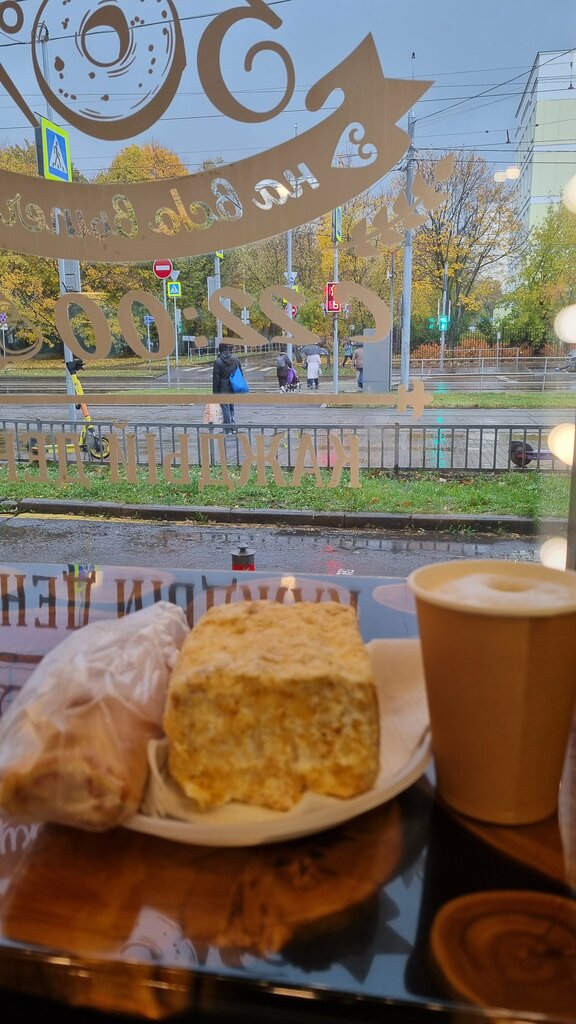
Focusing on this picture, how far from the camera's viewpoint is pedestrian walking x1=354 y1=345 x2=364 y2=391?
163cm

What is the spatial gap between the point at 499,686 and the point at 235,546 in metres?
3.42

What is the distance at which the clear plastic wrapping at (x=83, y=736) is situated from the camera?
49cm

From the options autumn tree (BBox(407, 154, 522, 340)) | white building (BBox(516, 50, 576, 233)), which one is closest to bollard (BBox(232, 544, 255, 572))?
autumn tree (BBox(407, 154, 522, 340))

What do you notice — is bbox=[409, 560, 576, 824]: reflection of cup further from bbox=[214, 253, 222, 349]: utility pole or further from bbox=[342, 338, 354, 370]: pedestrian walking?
bbox=[342, 338, 354, 370]: pedestrian walking

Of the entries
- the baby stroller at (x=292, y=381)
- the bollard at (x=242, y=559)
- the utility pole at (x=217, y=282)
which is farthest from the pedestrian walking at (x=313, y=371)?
the bollard at (x=242, y=559)

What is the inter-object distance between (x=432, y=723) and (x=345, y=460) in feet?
3.38

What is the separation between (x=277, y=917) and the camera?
45 cm

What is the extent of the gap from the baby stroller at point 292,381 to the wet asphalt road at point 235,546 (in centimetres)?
171

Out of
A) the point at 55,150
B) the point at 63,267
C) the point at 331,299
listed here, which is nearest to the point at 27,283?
the point at 63,267

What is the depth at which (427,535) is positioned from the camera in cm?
411

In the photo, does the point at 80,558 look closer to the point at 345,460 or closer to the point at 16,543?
the point at 16,543

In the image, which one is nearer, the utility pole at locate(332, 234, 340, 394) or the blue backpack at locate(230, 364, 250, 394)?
the utility pole at locate(332, 234, 340, 394)

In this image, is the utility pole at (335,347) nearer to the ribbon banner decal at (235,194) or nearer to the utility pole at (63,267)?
the ribbon banner decal at (235,194)

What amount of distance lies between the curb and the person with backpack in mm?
2401
